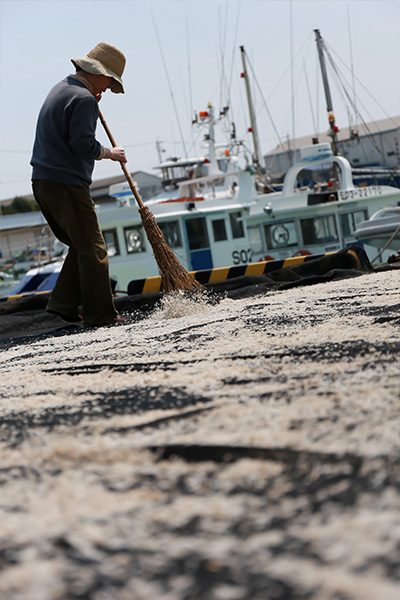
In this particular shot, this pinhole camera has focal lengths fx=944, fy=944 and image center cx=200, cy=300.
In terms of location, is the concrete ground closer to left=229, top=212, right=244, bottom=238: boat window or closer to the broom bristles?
the broom bristles

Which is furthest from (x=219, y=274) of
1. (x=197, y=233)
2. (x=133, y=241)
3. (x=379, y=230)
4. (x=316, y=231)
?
(x=197, y=233)

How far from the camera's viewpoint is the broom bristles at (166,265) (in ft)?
23.5

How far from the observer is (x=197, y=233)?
20891 mm

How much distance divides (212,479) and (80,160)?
4629mm

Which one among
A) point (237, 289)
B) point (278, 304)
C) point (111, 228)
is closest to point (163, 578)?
point (278, 304)

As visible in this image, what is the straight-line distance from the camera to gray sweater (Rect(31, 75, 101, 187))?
6.21 metres

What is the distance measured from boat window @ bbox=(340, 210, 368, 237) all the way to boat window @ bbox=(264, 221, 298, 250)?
1126 mm

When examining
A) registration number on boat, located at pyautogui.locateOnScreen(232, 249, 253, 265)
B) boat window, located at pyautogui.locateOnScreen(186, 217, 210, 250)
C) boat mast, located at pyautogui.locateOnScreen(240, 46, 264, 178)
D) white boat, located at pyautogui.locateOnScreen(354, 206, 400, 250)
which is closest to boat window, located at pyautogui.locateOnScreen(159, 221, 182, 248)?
boat window, located at pyautogui.locateOnScreen(186, 217, 210, 250)

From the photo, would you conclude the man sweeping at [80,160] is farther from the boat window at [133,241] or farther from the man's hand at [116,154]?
the boat window at [133,241]

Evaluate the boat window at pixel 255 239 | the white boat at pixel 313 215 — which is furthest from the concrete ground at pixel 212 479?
the boat window at pixel 255 239

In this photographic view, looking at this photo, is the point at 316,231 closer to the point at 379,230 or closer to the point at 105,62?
the point at 379,230

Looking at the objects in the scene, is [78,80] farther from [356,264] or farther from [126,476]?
[126,476]

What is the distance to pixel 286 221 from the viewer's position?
67.6 feet

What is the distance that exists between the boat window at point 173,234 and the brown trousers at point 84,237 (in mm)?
13735
